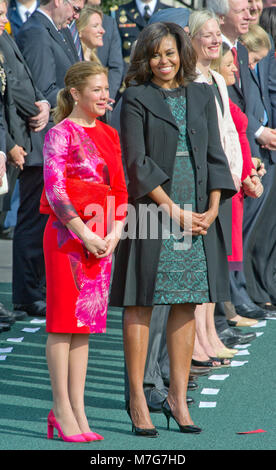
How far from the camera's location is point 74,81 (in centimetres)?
454

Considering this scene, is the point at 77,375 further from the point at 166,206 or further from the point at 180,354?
the point at 166,206

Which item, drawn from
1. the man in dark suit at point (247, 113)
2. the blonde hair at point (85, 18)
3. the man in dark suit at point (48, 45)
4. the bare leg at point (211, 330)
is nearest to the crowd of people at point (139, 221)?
the bare leg at point (211, 330)

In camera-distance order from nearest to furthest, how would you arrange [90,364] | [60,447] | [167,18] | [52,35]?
[60,447]
[167,18]
[90,364]
[52,35]

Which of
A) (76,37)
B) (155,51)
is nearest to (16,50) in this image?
(76,37)

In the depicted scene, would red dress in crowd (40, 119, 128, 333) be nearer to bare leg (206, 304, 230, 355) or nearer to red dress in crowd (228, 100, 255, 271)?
bare leg (206, 304, 230, 355)

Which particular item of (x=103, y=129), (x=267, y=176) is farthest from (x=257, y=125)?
(x=103, y=129)

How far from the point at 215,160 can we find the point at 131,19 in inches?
196

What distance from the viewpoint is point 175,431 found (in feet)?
15.4

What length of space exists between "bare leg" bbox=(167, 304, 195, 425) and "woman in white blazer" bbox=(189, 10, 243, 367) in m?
1.24

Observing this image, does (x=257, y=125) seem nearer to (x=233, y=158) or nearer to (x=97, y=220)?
(x=233, y=158)

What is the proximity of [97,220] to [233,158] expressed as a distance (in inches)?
70.9

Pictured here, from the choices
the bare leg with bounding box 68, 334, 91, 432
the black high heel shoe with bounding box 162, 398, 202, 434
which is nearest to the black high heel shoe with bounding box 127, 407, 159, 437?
the black high heel shoe with bounding box 162, 398, 202, 434

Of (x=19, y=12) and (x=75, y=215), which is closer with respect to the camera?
(x=75, y=215)

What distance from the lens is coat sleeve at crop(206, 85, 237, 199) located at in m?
4.70
